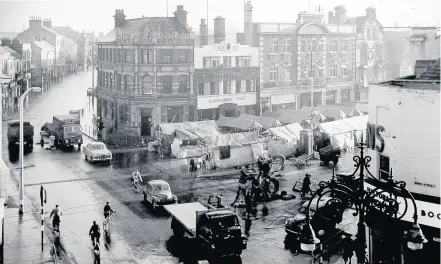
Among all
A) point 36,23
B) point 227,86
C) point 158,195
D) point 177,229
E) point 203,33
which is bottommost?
point 177,229

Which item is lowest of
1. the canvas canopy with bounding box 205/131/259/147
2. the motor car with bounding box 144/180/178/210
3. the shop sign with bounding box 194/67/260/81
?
the motor car with bounding box 144/180/178/210

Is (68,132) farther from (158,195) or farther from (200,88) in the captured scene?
(158,195)

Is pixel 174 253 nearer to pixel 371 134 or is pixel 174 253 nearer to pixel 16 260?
pixel 16 260

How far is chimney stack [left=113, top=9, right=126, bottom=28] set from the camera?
195 feet

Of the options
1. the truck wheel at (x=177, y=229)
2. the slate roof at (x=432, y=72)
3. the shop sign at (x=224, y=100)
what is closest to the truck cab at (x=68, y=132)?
the shop sign at (x=224, y=100)

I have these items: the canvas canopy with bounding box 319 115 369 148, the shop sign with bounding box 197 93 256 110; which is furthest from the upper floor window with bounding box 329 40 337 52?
the canvas canopy with bounding box 319 115 369 148

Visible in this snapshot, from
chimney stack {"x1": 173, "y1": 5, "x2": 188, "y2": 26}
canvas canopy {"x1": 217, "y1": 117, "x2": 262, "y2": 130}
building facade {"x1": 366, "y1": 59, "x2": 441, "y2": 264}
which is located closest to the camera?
building facade {"x1": 366, "y1": 59, "x2": 441, "y2": 264}

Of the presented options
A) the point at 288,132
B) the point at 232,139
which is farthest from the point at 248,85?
the point at 232,139

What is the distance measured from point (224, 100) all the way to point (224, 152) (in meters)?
18.5

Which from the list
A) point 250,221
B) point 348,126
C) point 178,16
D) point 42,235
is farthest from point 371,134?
point 178,16

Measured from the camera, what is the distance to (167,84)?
5419 centimetres

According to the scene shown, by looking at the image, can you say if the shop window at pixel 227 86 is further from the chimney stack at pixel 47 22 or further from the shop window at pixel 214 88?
the chimney stack at pixel 47 22

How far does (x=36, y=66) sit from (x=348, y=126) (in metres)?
57.4

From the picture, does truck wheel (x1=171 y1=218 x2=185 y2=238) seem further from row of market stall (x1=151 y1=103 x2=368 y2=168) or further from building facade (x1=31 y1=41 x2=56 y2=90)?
building facade (x1=31 y1=41 x2=56 y2=90)
